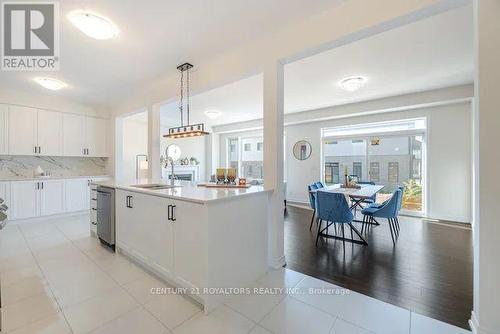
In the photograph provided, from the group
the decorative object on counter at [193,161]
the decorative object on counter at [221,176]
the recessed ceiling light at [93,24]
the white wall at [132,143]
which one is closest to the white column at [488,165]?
the decorative object on counter at [221,176]

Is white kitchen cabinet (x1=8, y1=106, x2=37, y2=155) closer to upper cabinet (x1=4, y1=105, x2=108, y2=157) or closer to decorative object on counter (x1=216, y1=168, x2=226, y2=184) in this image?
upper cabinet (x1=4, y1=105, x2=108, y2=157)

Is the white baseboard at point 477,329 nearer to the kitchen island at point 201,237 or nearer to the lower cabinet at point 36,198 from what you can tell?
the kitchen island at point 201,237

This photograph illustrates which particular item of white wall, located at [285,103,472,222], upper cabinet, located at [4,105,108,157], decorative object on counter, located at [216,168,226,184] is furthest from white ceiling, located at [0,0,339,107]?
white wall, located at [285,103,472,222]

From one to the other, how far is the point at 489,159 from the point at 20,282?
4.08 meters

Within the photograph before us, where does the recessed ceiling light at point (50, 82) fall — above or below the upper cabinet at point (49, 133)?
above

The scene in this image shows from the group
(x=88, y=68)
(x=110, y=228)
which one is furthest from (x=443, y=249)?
(x=88, y=68)

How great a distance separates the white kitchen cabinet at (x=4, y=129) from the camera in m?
4.10

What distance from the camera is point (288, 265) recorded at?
258 cm

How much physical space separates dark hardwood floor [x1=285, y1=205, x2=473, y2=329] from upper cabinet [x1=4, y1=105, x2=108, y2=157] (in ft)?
16.9

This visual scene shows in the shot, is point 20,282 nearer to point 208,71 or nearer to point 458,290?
point 208,71

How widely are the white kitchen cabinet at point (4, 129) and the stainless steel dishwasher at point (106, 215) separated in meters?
2.67

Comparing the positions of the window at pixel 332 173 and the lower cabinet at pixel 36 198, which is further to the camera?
the window at pixel 332 173

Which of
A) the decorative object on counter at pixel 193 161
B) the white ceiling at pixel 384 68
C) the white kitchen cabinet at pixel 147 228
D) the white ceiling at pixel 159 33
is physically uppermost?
the white ceiling at pixel 384 68

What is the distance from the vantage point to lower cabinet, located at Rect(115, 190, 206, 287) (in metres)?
1.83
